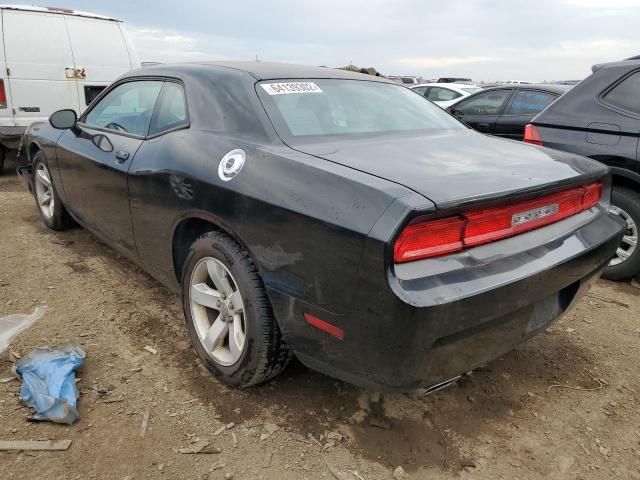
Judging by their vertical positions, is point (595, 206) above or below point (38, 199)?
above

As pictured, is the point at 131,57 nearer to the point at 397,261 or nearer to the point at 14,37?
the point at 14,37

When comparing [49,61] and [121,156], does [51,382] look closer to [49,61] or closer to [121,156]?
[121,156]

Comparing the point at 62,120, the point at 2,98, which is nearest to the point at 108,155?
the point at 62,120

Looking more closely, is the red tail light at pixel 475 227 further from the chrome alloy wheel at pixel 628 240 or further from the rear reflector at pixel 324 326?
the chrome alloy wheel at pixel 628 240

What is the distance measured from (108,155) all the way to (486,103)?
5854 mm

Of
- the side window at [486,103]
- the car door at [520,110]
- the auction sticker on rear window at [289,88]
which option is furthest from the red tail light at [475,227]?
the side window at [486,103]

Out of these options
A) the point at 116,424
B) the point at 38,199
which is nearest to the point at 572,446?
the point at 116,424

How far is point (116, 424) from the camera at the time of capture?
227 centimetres

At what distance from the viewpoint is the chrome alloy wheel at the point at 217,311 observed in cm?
240

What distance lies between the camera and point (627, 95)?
390 cm

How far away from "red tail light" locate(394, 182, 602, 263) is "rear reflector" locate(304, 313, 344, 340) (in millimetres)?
359

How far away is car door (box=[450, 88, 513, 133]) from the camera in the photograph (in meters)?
7.28

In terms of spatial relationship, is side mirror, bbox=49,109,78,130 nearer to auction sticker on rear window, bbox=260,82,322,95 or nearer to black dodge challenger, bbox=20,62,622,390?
black dodge challenger, bbox=20,62,622,390

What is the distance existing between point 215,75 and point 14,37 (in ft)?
Answer: 16.3
